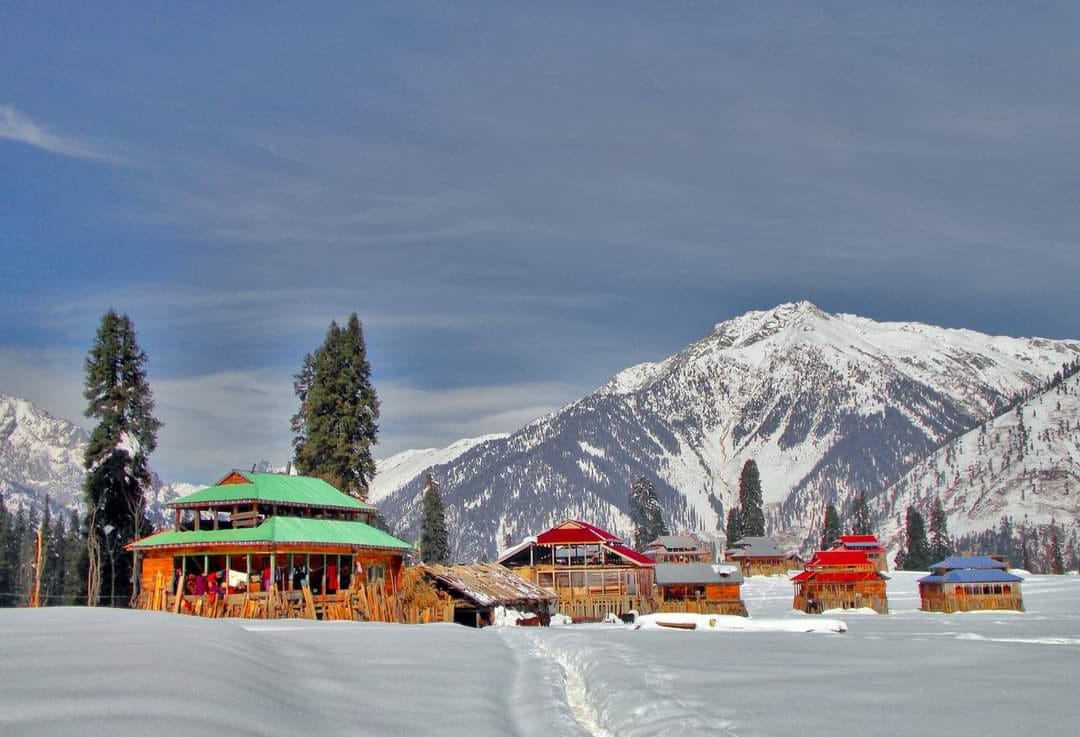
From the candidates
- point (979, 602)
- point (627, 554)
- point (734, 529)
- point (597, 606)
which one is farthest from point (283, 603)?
point (734, 529)

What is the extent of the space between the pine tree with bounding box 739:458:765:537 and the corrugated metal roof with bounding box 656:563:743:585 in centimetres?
6698

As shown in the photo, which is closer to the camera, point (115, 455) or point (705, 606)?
point (115, 455)

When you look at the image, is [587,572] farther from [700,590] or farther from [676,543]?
[676,543]

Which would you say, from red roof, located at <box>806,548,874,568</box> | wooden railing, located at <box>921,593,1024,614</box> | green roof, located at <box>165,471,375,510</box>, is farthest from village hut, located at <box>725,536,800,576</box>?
green roof, located at <box>165,471,375,510</box>

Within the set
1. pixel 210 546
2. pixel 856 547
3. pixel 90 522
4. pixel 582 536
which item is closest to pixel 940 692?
pixel 210 546

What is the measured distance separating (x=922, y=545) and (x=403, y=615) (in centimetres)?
10919

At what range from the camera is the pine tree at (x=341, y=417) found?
235 ft

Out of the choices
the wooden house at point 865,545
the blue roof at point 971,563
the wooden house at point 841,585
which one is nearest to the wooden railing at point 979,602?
the blue roof at point 971,563

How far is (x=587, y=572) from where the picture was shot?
86.1 meters

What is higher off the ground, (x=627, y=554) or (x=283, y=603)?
(x=627, y=554)

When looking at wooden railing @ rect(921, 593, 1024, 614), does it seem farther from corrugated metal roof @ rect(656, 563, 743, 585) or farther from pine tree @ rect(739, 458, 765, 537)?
pine tree @ rect(739, 458, 765, 537)

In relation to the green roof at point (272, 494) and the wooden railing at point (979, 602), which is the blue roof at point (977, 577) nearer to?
the wooden railing at point (979, 602)

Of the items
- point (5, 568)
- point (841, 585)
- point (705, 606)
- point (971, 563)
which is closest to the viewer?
point (705, 606)

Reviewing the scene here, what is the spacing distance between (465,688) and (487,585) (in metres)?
43.9
